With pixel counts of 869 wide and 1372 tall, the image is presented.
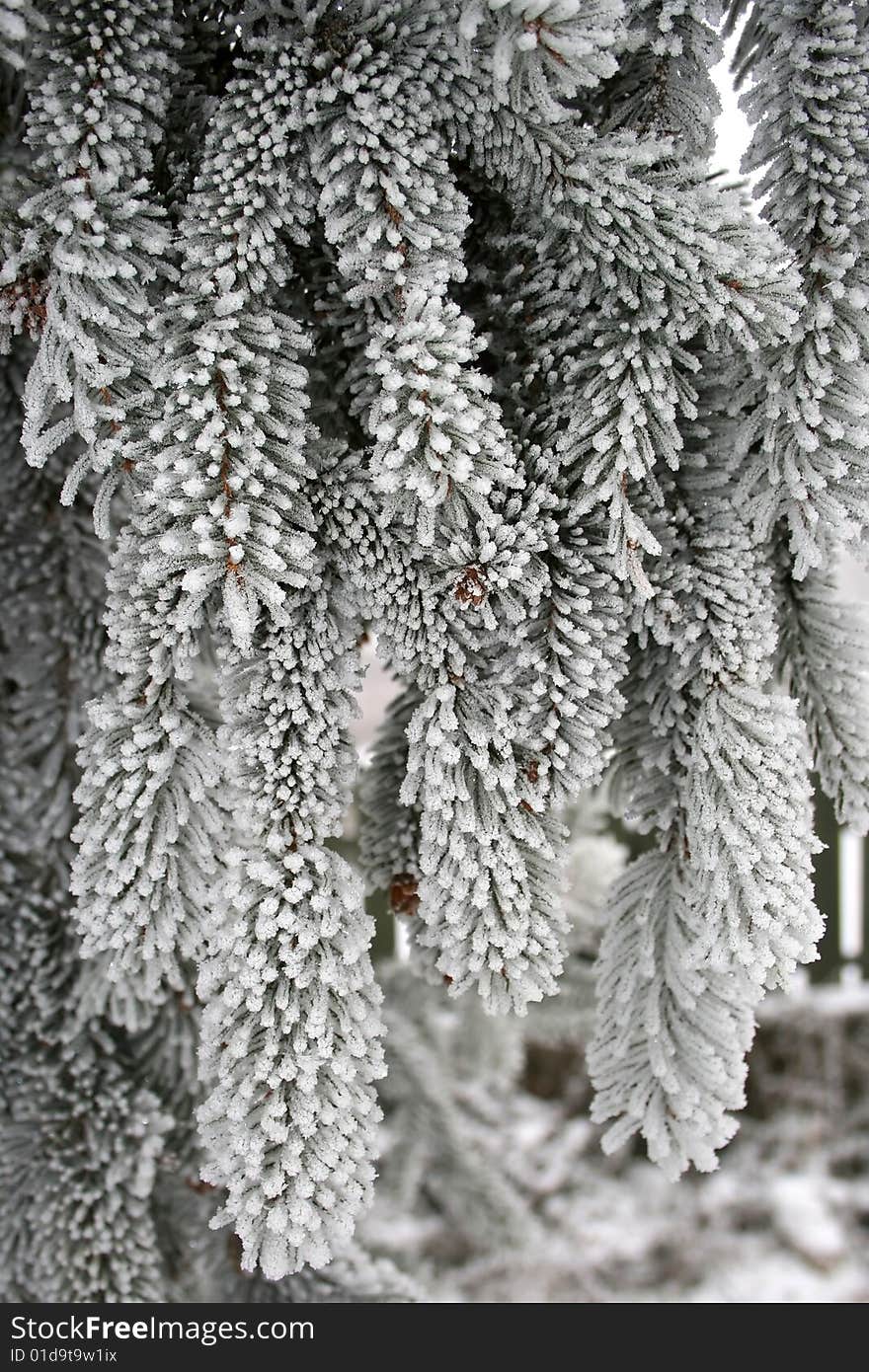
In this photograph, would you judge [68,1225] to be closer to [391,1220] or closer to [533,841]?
[533,841]

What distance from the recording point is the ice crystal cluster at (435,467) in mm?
370

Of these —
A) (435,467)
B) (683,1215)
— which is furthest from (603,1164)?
(435,467)

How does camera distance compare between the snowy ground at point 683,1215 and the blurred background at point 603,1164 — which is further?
the snowy ground at point 683,1215

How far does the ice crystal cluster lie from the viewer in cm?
37

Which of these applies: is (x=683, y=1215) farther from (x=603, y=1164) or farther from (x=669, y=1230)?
(x=603, y=1164)

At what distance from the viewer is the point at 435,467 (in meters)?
0.34

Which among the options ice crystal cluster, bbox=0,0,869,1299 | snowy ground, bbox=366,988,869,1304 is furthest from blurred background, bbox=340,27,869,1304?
ice crystal cluster, bbox=0,0,869,1299

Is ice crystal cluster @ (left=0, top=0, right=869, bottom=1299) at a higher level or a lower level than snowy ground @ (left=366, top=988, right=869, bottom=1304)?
higher

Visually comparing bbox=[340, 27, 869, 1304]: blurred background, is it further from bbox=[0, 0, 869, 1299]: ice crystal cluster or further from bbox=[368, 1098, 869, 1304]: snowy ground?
bbox=[0, 0, 869, 1299]: ice crystal cluster

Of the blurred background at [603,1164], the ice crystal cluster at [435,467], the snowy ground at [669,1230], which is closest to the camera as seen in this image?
the ice crystal cluster at [435,467]

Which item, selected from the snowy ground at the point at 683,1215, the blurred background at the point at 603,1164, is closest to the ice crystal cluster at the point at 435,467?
the blurred background at the point at 603,1164

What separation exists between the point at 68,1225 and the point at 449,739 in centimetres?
39

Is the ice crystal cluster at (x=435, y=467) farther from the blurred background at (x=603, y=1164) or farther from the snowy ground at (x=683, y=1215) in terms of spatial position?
the snowy ground at (x=683, y=1215)
